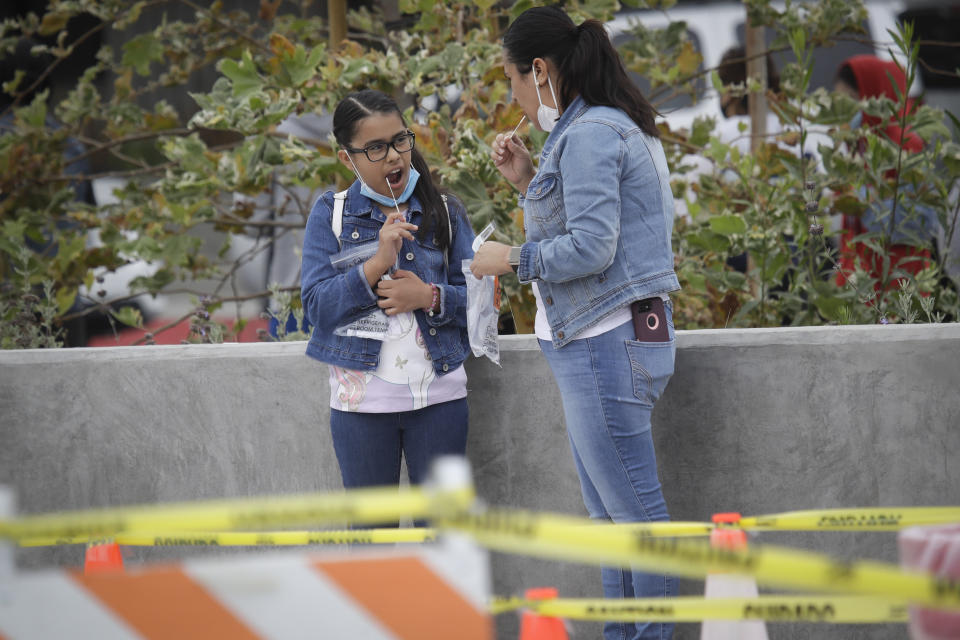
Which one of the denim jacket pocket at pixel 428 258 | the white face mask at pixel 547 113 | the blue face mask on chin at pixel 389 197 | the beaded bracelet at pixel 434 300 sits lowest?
the beaded bracelet at pixel 434 300

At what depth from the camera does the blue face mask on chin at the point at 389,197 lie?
9.85ft

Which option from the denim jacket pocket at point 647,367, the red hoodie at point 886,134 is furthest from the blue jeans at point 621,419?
the red hoodie at point 886,134

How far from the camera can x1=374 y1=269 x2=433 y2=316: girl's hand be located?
9.49 feet

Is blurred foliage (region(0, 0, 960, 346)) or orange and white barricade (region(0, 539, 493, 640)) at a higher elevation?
blurred foliage (region(0, 0, 960, 346))

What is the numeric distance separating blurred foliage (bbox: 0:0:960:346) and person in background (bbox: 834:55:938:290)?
58mm

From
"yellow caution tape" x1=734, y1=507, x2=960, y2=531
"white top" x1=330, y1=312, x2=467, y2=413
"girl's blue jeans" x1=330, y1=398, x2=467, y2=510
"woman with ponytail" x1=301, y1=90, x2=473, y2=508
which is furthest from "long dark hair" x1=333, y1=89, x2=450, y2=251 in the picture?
"yellow caution tape" x1=734, y1=507, x2=960, y2=531

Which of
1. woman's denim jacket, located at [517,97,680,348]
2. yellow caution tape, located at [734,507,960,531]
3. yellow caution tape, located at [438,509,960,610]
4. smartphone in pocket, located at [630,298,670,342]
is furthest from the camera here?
smartphone in pocket, located at [630,298,670,342]

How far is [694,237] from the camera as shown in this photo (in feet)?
12.7

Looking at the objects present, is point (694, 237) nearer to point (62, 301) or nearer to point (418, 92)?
point (418, 92)

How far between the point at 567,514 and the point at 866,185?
5.55 ft

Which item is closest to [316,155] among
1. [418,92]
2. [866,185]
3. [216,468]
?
[418,92]

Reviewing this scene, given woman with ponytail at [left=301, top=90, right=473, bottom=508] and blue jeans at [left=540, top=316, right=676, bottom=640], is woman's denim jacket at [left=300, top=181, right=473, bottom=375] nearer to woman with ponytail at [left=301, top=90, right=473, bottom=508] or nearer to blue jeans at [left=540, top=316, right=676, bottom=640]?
woman with ponytail at [left=301, top=90, right=473, bottom=508]

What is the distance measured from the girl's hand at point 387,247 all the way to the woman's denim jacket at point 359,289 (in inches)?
1.3

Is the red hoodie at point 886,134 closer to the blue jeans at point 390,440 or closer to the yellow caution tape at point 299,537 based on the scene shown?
the blue jeans at point 390,440
